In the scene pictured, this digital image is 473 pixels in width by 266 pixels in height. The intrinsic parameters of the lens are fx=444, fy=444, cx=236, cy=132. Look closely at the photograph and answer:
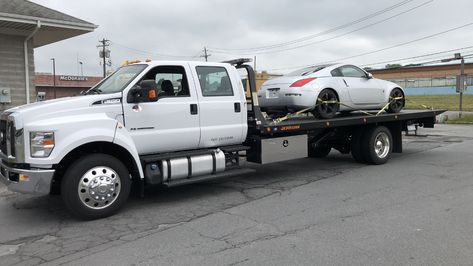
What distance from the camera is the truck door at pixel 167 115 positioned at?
655 cm

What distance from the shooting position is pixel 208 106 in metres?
7.35

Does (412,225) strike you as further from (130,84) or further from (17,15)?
(17,15)

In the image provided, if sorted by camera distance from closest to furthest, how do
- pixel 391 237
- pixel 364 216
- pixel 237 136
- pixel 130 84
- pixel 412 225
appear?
pixel 391 237 < pixel 412 225 < pixel 364 216 < pixel 130 84 < pixel 237 136

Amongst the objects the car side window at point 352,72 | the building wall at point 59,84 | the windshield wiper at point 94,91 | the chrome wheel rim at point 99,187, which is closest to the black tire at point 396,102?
the car side window at point 352,72

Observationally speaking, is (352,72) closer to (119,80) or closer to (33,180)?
(119,80)

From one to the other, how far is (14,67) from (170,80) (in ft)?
24.6

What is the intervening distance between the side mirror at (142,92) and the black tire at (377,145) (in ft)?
18.2

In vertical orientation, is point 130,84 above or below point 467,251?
above

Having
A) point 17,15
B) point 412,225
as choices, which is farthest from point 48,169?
point 17,15

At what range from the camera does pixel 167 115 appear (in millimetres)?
6832

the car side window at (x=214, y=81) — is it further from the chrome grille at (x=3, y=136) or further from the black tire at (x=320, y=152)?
the black tire at (x=320, y=152)

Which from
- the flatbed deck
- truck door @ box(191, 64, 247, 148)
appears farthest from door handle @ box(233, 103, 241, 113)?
the flatbed deck

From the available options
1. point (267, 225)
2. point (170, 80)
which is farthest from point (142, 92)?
point (267, 225)

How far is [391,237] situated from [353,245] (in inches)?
21.7
